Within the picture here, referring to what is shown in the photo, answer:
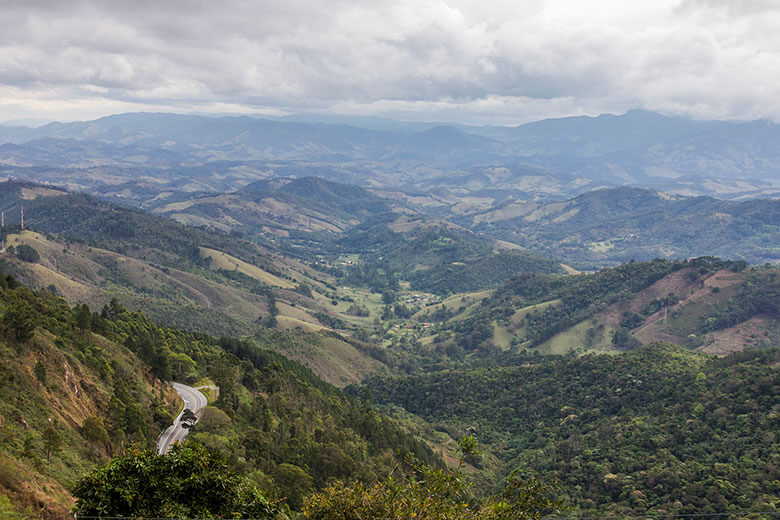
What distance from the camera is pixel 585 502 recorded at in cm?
6838

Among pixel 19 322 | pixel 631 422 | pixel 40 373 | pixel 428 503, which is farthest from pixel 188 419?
pixel 631 422

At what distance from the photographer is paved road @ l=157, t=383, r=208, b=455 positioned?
47031 mm

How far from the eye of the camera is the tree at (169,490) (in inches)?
943

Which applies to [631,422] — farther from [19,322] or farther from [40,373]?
[19,322]

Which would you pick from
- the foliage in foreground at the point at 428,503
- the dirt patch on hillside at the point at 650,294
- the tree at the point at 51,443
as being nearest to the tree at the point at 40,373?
the tree at the point at 51,443

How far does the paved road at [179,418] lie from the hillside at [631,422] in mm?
38699

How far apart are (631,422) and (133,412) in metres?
79.3

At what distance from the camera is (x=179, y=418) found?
5497 centimetres

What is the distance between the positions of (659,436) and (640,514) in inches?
900

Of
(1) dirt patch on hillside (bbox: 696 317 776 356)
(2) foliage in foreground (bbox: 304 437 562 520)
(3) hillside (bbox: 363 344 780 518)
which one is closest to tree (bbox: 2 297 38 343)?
(2) foliage in foreground (bbox: 304 437 562 520)

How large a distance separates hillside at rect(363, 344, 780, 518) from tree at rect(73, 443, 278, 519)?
37.8 metres

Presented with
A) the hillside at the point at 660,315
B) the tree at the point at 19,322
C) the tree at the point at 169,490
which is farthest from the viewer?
the hillside at the point at 660,315

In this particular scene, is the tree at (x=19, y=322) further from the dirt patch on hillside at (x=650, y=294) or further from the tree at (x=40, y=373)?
the dirt patch on hillside at (x=650, y=294)

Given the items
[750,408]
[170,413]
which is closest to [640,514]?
[750,408]
